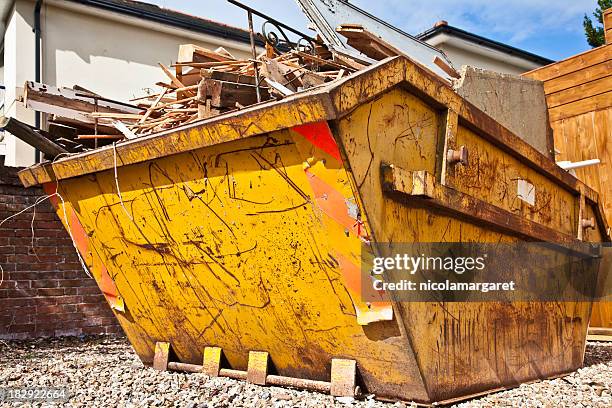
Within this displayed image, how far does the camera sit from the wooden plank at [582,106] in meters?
6.84

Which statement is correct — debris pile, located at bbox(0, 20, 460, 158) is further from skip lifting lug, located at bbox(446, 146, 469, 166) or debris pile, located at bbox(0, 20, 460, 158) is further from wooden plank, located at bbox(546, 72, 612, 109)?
wooden plank, located at bbox(546, 72, 612, 109)

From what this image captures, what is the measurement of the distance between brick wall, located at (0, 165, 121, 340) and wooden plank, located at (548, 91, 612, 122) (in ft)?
19.7

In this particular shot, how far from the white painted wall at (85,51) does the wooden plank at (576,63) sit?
5.83m

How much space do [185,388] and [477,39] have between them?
1074cm

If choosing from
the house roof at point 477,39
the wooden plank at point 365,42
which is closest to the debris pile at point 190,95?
the wooden plank at point 365,42

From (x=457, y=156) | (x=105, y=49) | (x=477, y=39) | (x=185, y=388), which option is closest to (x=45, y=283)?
(x=185, y=388)

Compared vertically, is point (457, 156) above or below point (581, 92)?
below

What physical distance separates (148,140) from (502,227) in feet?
6.90

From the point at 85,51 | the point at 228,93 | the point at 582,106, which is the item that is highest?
the point at 85,51

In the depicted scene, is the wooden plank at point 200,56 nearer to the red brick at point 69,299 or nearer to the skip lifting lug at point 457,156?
the skip lifting lug at point 457,156

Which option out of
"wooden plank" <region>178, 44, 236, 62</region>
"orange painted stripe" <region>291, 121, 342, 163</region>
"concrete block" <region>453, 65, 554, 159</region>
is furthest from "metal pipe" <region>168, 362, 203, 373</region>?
"concrete block" <region>453, 65, 554, 159</region>

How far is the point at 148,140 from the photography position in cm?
325

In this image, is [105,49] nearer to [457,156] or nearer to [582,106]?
[582,106]

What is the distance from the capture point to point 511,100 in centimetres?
427
